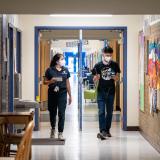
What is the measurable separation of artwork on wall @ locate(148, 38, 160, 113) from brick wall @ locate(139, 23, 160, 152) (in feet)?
0.47

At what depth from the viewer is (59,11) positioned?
615 centimetres

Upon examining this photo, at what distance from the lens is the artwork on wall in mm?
7254

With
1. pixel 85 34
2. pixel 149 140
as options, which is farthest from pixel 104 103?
pixel 85 34

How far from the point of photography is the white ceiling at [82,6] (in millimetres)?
5441

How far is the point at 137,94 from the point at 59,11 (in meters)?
4.19

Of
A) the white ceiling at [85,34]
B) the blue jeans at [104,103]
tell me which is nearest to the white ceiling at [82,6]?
the blue jeans at [104,103]

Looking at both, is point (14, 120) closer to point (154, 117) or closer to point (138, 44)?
point (154, 117)

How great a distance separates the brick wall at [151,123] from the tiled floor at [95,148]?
0.42 ft

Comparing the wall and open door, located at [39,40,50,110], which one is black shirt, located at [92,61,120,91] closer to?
the wall

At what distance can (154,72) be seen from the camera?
24.7 feet

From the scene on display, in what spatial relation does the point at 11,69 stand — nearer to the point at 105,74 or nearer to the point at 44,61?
the point at 105,74

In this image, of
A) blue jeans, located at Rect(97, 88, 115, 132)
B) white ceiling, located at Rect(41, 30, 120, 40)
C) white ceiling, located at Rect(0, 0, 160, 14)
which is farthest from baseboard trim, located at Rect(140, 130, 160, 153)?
white ceiling, located at Rect(41, 30, 120, 40)

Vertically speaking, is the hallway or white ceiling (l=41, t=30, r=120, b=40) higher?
white ceiling (l=41, t=30, r=120, b=40)

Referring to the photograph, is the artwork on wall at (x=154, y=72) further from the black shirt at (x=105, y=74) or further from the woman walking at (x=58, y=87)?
the woman walking at (x=58, y=87)
